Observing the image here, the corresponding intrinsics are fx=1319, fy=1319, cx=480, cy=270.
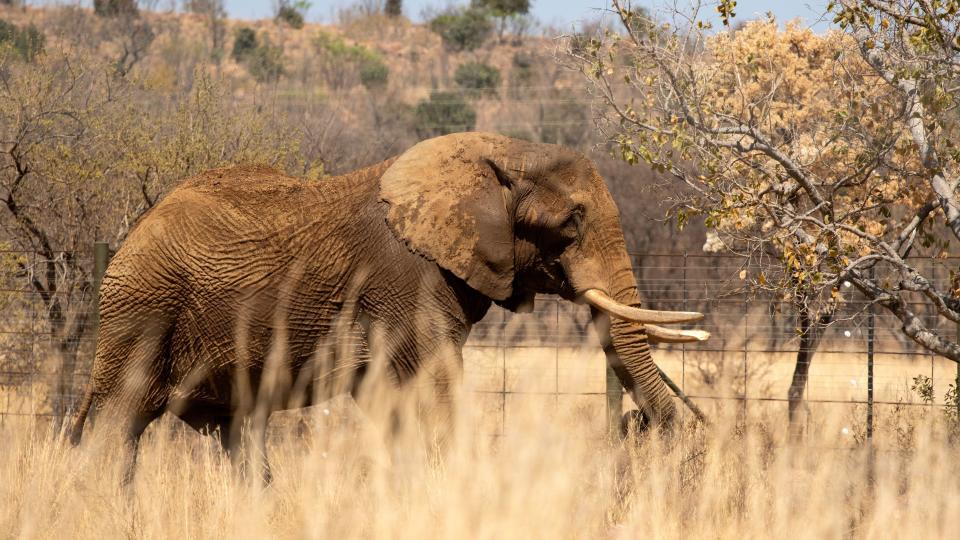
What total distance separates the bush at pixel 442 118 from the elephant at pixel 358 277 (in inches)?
1411

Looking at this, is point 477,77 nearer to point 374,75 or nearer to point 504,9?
point 374,75

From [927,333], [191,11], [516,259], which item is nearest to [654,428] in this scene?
[516,259]

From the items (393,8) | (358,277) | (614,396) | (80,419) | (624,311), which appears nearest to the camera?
(624,311)

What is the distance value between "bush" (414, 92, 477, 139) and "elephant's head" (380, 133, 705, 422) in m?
36.0

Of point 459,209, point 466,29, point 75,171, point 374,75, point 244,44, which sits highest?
point 466,29

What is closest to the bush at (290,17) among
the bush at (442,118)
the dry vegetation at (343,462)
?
the bush at (442,118)

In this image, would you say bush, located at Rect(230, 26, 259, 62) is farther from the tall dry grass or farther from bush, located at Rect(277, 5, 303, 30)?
the tall dry grass

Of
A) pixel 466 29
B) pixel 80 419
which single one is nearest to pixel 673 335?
pixel 80 419

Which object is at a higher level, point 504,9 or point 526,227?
point 504,9

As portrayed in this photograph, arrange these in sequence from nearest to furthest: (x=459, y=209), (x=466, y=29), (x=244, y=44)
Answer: (x=459, y=209)
(x=244, y=44)
(x=466, y=29)

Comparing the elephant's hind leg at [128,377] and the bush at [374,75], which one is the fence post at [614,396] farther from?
the bush at [374,75]

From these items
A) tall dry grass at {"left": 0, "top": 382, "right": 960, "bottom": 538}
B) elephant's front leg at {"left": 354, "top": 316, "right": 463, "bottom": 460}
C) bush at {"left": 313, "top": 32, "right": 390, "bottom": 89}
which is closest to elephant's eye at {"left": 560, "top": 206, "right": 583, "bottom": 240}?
elephant's front leg at {"left": 354, "top": 316, "right": 463, "bottom": 460}

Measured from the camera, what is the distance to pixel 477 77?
57500 mm

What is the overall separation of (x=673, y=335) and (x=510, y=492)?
2412 millimetres
